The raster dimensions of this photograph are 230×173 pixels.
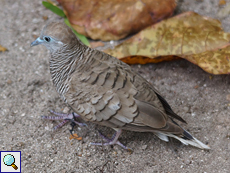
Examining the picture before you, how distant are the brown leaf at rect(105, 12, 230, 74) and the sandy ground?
40cm

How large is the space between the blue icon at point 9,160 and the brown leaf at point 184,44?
186 cm

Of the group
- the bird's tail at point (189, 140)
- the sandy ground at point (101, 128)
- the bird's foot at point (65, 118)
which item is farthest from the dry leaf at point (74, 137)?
the bird's tail at point (189, 140)

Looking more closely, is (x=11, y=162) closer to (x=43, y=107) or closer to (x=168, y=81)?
(x=43, y=107)

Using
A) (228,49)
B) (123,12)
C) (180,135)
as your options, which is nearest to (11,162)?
(180,135)

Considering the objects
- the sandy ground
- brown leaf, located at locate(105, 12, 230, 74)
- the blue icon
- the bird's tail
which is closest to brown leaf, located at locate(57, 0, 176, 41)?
brown leaf, located at locate(105, 12, 230, 74)

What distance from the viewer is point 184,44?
3.77m

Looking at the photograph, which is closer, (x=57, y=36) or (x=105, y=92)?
(x=105, y=92)

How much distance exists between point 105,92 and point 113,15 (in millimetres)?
1740

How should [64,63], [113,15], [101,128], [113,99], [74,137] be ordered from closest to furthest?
[113,99], [64,63], [74,137], [101,128], [113,15]

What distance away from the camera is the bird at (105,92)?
2.99 m

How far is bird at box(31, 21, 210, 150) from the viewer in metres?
2.99

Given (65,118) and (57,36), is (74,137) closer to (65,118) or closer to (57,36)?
(65,118)

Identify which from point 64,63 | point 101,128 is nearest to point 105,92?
point 64,63

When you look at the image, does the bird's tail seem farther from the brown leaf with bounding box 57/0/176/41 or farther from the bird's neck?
→ the brown leaf with bounding box 57/0/176/41
